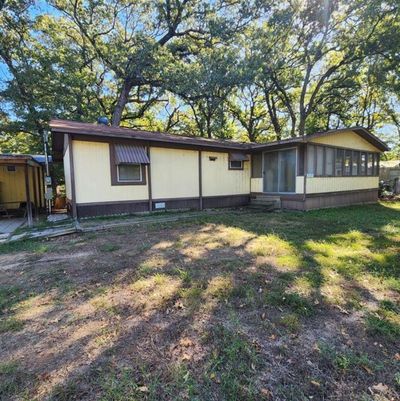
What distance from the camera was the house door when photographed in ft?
31.5

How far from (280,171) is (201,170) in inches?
124

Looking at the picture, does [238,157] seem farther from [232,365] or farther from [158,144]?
[232,365]

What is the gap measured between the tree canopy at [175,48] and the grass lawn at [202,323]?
415 inches

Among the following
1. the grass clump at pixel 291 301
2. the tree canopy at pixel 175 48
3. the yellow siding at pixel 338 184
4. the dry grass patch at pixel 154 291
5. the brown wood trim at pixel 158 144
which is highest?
the tree canopy at pixel 175 48

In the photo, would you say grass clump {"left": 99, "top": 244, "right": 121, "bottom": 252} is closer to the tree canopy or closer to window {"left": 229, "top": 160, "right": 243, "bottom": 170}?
window {"left": 229, "top": 160, "right": 243, "bottom": 170}

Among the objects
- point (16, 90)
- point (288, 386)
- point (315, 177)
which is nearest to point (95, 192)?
point (288, 386)

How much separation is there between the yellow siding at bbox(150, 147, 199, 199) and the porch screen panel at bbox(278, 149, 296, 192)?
10.9 feet

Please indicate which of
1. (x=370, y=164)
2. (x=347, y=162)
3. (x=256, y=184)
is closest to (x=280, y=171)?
(x=256, y=184)

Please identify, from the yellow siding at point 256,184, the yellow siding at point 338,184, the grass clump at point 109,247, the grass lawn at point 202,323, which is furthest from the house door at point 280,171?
the grass clump at point 109,247

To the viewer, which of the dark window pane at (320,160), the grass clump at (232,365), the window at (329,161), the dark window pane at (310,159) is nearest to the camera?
the grass clump at (232,365)

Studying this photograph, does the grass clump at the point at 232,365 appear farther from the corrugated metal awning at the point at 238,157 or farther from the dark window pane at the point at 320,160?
the dark window pane at the point at 320,160

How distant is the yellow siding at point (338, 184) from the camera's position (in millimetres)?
9544

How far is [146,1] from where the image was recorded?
45.8 ft

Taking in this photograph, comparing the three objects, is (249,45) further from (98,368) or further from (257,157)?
(98,368)
